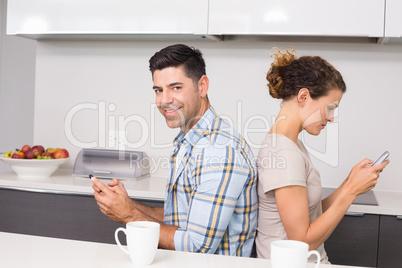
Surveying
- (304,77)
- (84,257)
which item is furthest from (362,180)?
(84,257)

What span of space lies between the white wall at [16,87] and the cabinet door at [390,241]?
3593mm

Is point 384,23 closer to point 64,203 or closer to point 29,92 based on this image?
point 64,203

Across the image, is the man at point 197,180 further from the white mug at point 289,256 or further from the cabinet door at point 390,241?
the cabinet door at point 390,241

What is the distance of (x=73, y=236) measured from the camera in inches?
98.2

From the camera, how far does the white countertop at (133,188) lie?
2160 mm

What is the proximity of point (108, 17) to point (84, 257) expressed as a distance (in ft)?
5.54

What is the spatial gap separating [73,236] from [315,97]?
58.4 inches

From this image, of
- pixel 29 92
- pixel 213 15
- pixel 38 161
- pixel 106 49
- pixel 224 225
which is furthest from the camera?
pixel 29 92

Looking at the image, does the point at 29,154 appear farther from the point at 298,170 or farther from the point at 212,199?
the point at 298,170

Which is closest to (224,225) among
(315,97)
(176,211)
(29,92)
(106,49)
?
(176,211)

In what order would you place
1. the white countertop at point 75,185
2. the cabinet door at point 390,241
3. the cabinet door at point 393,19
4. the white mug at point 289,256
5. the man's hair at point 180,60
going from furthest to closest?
the white countertop at point 75,185, the cabinet door at point 393,19, the cabinet door at point 390,241, the man's hair at point 180,60, the white mug at point 289,256

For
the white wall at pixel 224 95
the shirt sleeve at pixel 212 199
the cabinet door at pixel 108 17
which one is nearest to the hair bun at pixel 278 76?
the shirt sleeve at pixel 212 199

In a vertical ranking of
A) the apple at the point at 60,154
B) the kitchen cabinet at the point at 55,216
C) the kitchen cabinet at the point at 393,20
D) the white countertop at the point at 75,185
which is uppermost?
the kitchen cabinet at the point at 393,20

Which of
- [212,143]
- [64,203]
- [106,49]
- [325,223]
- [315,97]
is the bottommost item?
[64,203]
